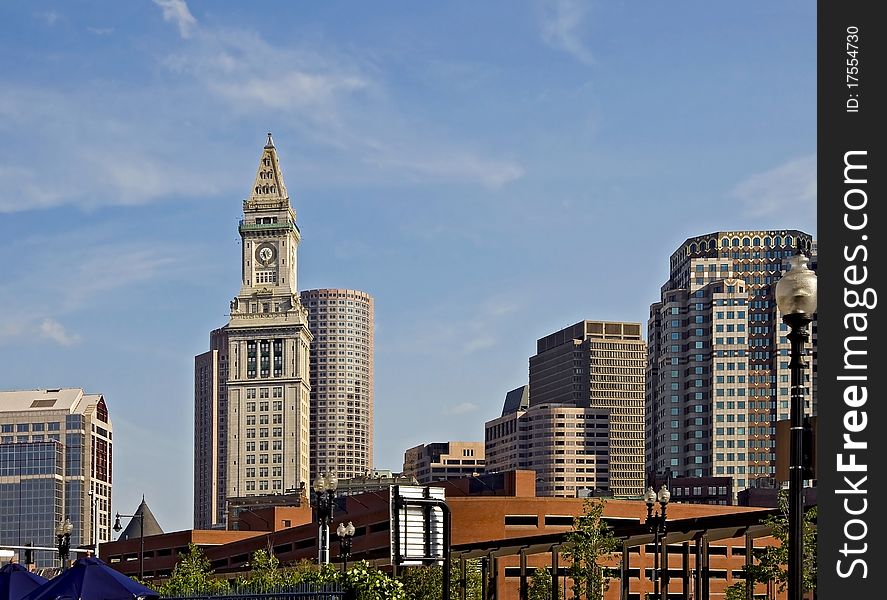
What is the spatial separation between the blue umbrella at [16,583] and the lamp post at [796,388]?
97.8 feet

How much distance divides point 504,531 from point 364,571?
111 m

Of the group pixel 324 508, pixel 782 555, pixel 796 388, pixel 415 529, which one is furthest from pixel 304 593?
pixel 782 555

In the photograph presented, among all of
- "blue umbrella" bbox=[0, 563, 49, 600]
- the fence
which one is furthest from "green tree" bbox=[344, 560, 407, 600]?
"blue umbrella" bbox=[0, 563, 49, 600]

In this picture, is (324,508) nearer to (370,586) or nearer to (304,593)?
(304,593)

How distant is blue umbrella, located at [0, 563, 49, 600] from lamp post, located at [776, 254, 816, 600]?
29.8 meters

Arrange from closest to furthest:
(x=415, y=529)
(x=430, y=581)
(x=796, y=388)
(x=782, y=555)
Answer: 1. (x=796, y=388)
2. (x=415, y=529)
3. (x=782, y=555)
4. (x=430, y=581)

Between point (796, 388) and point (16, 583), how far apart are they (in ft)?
102

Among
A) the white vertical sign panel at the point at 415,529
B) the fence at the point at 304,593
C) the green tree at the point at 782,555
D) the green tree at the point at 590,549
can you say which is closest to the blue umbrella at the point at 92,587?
the fence at the point at 304,593

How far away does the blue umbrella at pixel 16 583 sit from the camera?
4209 cm

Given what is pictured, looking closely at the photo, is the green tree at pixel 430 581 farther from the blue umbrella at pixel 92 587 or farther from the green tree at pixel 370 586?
the green tree at pixel 370 586

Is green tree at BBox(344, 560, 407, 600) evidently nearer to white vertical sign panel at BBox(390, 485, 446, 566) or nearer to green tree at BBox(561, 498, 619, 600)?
white vertical sign panel at BBox(390, 485, 446, 566)

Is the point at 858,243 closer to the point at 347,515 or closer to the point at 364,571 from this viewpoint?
the point at 364,571

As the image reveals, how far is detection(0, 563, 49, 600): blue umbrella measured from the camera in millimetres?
42094

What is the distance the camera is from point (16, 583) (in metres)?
42.8
